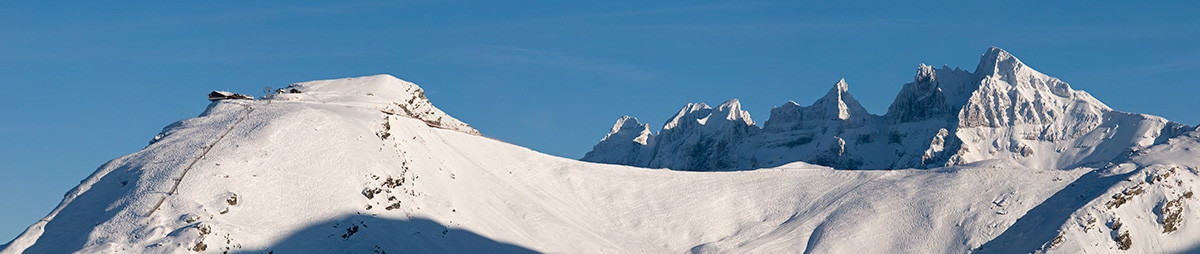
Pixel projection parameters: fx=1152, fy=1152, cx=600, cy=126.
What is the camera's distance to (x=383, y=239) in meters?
67.6

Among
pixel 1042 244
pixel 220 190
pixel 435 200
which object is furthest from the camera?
pixel 435 200

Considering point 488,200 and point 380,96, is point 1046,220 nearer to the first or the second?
point 488,200

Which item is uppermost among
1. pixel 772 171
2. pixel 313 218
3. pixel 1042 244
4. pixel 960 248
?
pixel 772 171

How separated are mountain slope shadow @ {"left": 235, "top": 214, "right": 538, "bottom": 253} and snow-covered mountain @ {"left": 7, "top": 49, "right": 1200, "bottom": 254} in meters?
0.13

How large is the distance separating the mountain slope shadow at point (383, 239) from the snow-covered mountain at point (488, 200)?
0.43 ft

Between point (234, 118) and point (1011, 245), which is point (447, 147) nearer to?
point (234, 118)

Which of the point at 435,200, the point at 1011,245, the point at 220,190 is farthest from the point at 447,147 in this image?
the point at 1011,245

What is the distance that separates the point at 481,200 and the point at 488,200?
2.83 ft

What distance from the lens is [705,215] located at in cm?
8944

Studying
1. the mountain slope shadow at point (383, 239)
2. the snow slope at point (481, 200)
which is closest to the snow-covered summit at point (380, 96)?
the snow slope at point (481, 200)

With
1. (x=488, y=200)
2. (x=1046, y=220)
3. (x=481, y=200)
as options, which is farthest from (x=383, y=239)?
(x=1046, y=220)

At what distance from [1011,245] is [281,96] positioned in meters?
56.1

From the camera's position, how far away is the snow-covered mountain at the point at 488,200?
59.5 m

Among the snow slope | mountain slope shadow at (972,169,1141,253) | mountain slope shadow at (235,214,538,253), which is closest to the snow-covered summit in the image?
the snow slope
